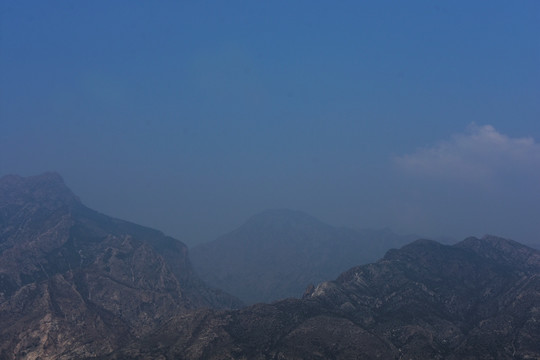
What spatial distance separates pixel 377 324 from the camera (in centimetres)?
12431

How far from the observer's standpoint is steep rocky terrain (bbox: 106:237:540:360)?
10400cm

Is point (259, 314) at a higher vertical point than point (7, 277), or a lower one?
higher

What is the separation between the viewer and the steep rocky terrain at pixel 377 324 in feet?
341

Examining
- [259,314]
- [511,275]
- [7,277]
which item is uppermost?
[511,275]

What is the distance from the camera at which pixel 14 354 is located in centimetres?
11862

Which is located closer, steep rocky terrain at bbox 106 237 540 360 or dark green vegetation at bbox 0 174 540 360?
steep rocky terrain at bbox 106 237 540 360

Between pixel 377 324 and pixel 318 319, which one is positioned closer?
pixel 318 319

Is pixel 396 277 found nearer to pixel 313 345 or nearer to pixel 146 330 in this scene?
pixel 313 345

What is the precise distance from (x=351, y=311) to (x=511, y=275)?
84073mm

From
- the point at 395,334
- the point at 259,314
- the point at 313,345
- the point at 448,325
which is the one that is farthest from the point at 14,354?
the point at 448,325

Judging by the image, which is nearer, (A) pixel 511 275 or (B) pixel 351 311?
(B) pixel 351 311

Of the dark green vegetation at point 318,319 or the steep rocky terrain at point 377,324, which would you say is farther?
the dark green vegetation at point 318,319

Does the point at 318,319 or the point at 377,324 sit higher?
the point at 377,324

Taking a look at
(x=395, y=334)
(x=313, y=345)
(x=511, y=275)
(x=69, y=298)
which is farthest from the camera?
(x=511, y=275)
